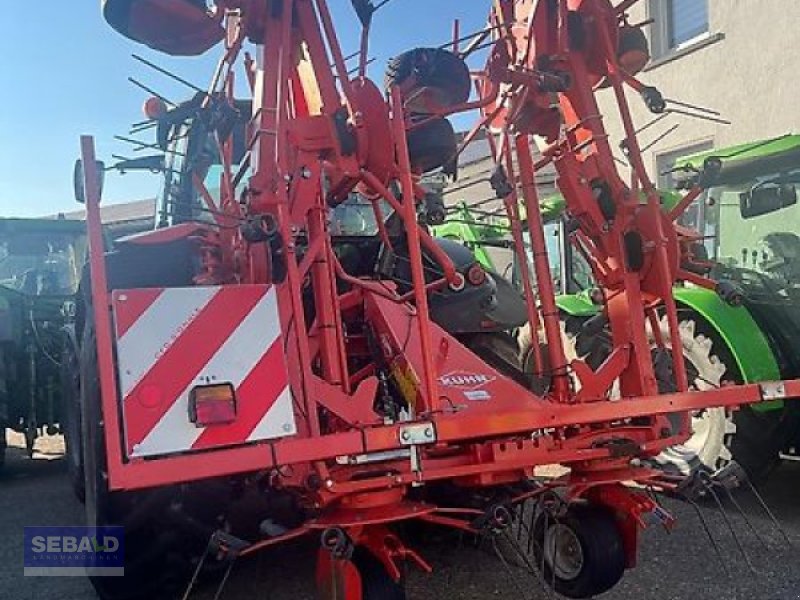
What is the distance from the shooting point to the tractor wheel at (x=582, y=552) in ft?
9.32

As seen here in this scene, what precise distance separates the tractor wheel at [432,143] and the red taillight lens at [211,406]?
1202mm

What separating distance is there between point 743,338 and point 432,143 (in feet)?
7.32

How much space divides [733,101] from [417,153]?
7972mm

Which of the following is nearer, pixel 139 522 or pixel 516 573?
pixel 139 522

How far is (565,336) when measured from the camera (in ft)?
17.8

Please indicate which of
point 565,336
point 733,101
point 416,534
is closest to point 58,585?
point 416,534

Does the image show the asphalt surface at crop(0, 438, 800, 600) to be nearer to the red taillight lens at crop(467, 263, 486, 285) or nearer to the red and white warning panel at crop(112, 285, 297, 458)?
the red taillight lens at crop(467, 263, 486, 285)

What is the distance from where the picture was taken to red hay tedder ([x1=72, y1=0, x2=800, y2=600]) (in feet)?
7.52

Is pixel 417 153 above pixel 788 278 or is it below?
above

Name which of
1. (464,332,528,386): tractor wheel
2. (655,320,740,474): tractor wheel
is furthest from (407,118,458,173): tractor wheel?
(655,320,740,474): tractor wheel

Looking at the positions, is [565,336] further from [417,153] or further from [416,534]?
[417,153]

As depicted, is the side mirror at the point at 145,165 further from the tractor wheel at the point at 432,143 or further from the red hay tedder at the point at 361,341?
the tractor wheel at the point at 432,143

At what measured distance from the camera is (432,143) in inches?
120

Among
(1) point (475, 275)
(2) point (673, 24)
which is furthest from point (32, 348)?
(2) point (673, 24)
